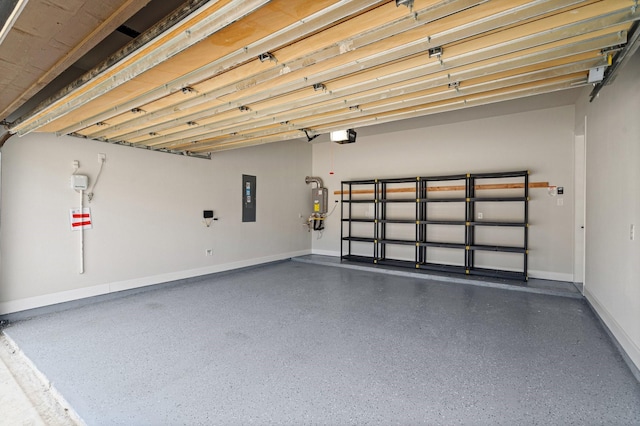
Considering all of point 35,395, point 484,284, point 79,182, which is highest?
point 79,182

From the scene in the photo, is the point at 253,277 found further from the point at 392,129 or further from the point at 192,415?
the point at 392,129

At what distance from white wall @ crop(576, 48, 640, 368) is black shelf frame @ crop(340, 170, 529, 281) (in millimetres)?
1281

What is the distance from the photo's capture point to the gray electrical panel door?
6.07 m

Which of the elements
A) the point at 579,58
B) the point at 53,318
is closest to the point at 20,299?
the point at 53,318

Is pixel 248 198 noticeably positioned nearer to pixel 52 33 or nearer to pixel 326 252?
pixel 326 252

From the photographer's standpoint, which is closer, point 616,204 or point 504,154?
point 616,204

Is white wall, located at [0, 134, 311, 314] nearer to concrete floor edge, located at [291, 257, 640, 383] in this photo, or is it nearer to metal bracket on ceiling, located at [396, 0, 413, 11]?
concrete floor edge, located at [291, 257, 640, 383]

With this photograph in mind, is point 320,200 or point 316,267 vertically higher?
point 320,200

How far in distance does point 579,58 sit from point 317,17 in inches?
72.3

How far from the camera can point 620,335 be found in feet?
8.69

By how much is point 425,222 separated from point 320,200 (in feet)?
8.76

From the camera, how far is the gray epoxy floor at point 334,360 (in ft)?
6.05

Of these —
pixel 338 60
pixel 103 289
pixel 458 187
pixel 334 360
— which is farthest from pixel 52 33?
pixel 458 187

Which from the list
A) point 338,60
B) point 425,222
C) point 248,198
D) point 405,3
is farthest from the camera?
point 248,198
